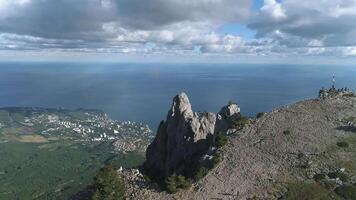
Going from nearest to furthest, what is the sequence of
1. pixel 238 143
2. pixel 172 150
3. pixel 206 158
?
pixel 206 158
pixel 238 143
pixel 172 150

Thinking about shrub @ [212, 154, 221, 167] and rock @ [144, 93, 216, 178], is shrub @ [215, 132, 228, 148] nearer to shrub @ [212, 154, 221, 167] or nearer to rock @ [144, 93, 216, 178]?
shrub @ [212, 154, 221, 167]

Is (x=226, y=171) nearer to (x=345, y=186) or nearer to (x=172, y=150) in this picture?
(x=345, y=186)

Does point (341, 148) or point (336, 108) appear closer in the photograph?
point (341, 148)

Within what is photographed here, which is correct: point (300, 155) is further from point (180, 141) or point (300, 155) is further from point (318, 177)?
point (180, 141)

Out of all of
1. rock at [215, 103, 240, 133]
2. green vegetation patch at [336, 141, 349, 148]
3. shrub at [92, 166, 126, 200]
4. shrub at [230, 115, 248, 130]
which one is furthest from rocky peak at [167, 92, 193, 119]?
shrub at [92, 166, 126, 200]

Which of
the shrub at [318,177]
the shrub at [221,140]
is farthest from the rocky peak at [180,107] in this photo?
the shrub at [318,177]

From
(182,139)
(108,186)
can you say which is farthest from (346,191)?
(182,139)

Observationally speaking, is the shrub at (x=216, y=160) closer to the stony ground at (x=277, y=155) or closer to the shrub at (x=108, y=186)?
the stony ground at (x=277, y=155)

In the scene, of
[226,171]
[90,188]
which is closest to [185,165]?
[226,171]
